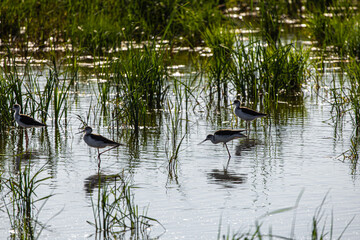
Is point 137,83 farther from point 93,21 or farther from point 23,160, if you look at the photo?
point 93,21

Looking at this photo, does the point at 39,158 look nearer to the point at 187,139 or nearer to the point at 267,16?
the point at 187,139

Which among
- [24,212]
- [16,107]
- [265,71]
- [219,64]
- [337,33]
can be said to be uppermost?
[337,33]

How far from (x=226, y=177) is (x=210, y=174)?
0.25m

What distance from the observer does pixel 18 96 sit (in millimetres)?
10891

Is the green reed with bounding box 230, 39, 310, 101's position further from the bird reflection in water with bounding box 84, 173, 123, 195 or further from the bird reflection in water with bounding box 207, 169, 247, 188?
the bird reflection in water with bounding box 84, 173, 123, 195

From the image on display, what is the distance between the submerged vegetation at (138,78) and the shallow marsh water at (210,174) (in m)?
0.14

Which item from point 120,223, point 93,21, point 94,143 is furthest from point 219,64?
point 120,223

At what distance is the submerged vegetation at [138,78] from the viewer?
7.39 meters

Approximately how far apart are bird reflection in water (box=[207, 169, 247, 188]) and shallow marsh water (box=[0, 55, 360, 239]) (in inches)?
0.5

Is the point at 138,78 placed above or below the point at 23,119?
→ above

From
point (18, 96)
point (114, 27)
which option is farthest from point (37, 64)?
point (18, 96)

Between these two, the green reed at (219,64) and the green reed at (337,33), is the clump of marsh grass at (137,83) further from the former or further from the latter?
the green reed at (337,33)

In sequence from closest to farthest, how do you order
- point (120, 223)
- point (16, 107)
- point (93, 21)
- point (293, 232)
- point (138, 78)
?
point (293, 232) → point (120, 223) → point (16, 107) → point (138, 78) → point (93, 21)

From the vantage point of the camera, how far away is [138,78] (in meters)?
11.5
